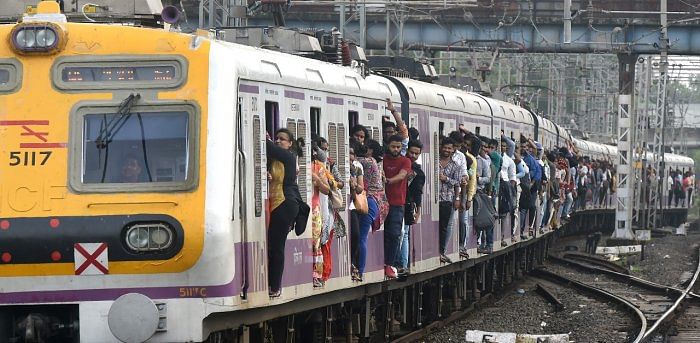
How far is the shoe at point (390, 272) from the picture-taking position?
15.1 metres

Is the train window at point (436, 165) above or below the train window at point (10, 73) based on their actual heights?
below

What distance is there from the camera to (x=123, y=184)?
945cm

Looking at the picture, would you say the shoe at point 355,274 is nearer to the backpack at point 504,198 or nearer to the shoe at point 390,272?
the shoe at point 390,272

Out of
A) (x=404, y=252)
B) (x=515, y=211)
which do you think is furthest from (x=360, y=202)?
(x=515, y=211)

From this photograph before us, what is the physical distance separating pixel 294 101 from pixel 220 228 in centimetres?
241

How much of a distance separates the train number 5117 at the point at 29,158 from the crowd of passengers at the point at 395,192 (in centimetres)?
186

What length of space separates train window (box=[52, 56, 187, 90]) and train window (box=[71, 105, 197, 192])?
163 millimetres

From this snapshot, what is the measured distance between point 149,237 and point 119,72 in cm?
113

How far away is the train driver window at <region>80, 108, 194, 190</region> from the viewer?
9.49 meters

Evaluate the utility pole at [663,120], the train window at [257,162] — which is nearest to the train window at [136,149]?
the train window at [257,162]

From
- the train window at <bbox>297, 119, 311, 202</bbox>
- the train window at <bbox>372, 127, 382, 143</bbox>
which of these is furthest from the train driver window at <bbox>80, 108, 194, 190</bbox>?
the train window at <bbox>372, 127, 382, 143</bbox>

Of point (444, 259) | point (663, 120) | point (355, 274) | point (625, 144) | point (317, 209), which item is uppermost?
point (663, 120)

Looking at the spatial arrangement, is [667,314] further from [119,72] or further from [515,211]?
[119,72]

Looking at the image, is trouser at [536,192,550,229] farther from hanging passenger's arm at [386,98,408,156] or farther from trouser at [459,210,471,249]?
hanging passenger's arm at [386,98,408,156]
